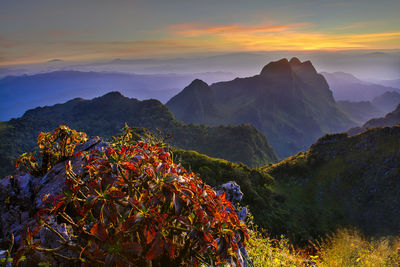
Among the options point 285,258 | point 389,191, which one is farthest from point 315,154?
point 285,258

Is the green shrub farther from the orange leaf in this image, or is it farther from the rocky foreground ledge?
the orange leaf

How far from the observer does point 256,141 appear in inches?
5802

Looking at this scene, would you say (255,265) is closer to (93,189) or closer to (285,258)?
(285,258)

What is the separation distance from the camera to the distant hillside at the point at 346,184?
29.2m

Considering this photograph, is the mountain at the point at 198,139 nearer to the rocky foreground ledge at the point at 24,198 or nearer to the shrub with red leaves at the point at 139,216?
the rocky foreground ledge at the point at 24,198

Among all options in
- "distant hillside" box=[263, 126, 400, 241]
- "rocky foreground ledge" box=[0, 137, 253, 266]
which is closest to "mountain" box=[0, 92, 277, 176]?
"distant hillside" box=[263, 126, 400, 241]

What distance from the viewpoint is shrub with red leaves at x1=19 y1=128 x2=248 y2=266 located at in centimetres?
206

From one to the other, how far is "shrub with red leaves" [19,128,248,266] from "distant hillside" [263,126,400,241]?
884 inches

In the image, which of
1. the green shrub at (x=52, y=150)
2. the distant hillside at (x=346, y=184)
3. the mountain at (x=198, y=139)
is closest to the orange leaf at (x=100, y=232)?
the green shrub at (x=52, y=150)

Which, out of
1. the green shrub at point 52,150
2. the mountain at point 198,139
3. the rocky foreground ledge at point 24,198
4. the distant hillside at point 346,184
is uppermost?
the green shrub at point 52,150

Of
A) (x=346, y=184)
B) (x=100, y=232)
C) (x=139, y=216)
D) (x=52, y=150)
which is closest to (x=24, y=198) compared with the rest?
(x=52, y=150)

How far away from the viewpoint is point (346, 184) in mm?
37000

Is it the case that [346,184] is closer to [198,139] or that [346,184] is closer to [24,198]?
[24,198]

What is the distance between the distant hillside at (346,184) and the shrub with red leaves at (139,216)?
22.5m
